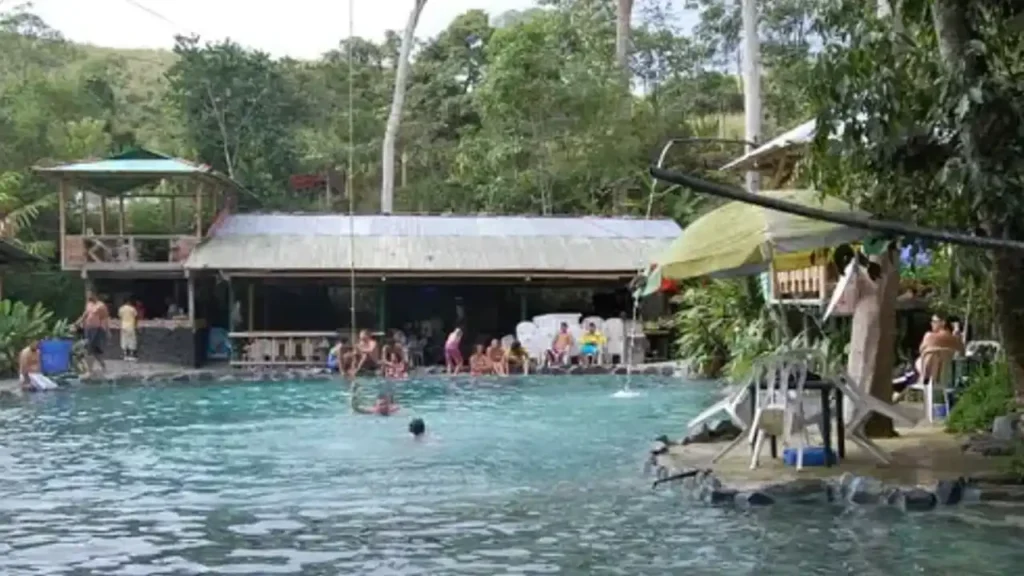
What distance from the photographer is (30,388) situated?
22.5 meters

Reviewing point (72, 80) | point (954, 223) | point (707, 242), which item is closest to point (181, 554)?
point (707, 242)

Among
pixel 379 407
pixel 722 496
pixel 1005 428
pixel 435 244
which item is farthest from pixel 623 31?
pixel 722 496

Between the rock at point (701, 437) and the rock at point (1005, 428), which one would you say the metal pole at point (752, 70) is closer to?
the rock at point (701, 437)

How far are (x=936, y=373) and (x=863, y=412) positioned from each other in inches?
173

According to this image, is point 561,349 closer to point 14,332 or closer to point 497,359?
point 497,359

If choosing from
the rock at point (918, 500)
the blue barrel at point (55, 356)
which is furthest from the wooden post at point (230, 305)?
the rock at point (918, 500)

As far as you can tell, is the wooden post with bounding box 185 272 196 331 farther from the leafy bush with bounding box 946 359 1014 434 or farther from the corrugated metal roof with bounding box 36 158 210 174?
the leafy bush with bounding box 946 359 1014 434

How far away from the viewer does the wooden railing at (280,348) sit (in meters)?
26.8

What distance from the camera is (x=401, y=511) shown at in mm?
9719

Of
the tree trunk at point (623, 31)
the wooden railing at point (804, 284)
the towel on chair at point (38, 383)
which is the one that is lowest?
the towel on chair at point (38, 383)

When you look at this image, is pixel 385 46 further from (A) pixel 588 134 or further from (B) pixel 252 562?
(B) pixel 252 562

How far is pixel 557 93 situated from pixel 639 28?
34.3 ft

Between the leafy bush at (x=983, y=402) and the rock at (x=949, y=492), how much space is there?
3.08 m

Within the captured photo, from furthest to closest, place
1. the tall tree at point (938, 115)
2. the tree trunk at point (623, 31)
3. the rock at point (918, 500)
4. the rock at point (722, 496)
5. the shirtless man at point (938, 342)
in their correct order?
the tree trunk at point (623, 31)
the shirtless man at point (938, 342)
the rock at point (722, 496)
the rock at point (918, 500)
the tall tree at point (938, 115)
